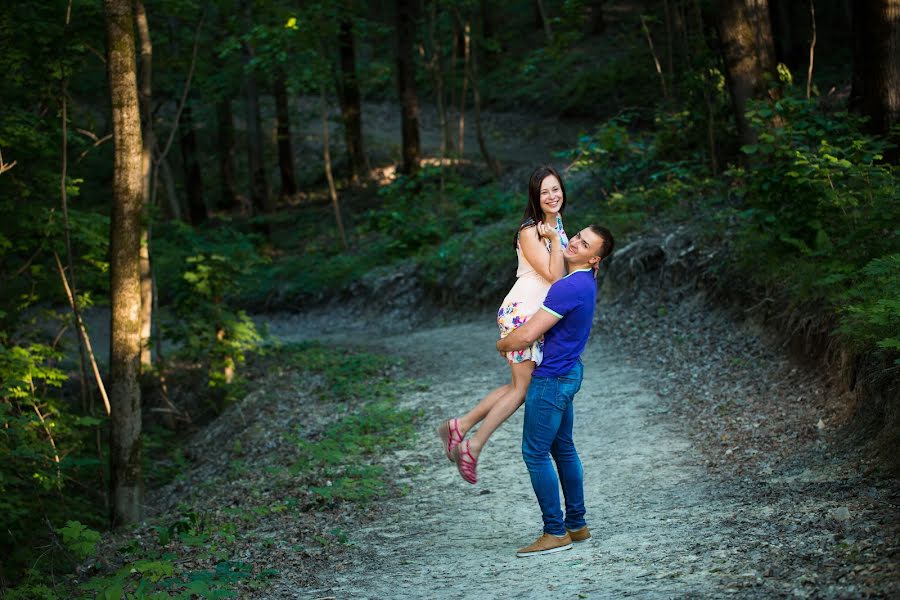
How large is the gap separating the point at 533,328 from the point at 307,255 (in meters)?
15.7

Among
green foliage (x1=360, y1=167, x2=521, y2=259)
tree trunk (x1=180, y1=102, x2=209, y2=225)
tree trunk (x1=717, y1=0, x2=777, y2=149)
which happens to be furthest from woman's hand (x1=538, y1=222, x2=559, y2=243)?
tree trunk (x1=180, y1=102, x2=209, y2=225)

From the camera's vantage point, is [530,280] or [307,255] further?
[307,255]

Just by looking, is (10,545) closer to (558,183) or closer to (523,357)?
(523,357)

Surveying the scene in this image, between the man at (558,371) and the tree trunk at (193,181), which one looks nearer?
the man at (558,371)

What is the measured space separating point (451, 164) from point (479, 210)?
343 centimetres

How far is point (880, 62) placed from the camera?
8.77 meters

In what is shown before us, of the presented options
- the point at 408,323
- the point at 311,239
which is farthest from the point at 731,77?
the point at 311,239

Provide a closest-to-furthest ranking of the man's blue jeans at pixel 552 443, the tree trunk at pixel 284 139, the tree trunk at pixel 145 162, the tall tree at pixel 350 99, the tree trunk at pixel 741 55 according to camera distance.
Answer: the man's blue jeans at pixel 552 443, the tree trunk at pixel 145 162, the tree trunk at pixel 741 55, the tall tree at pixel 350 99, the tree trunk at pixel 284 139

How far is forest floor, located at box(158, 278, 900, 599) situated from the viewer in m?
3.92

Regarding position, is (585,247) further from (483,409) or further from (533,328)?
(483,409)

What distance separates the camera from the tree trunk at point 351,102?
20312 millimetres

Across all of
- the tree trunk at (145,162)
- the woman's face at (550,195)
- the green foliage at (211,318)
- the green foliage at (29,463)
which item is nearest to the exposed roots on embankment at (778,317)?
the woman's face at (550,195)

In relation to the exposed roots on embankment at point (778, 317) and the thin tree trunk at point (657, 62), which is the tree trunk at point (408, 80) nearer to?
the thin tree trunk at point (657, 62)

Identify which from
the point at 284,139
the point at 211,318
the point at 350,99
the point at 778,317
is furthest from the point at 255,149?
the point at 778,317
